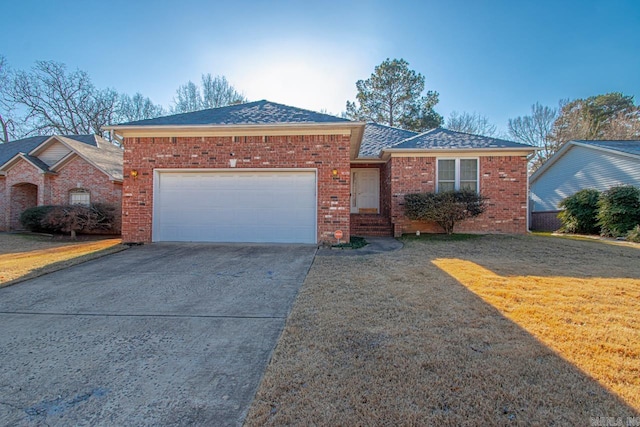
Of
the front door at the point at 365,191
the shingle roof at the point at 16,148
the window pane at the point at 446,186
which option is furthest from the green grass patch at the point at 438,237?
the shingle roof at the point at 16,148

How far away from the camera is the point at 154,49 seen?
35.6ft

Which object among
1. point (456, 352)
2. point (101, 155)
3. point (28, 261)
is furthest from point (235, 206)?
point (101, 155)

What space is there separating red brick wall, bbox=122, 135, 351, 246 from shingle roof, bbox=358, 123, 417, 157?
13.6 feet

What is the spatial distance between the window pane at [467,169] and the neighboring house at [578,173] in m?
7.31

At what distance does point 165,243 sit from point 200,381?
23.9 feet

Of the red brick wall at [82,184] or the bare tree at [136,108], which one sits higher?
the bare tree at [136,108]

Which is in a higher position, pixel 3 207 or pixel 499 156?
pixel 499 156

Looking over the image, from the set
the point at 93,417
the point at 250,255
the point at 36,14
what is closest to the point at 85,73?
the point at 36,14

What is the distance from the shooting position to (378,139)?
44.8ft

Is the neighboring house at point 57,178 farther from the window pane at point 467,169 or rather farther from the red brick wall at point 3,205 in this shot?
the window pane at point 467,169

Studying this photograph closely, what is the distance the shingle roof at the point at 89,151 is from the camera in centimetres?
1402

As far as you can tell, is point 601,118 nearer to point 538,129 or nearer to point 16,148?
point 538,129

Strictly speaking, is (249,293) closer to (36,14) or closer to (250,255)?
(250,255)

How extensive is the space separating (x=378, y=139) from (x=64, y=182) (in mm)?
15132
